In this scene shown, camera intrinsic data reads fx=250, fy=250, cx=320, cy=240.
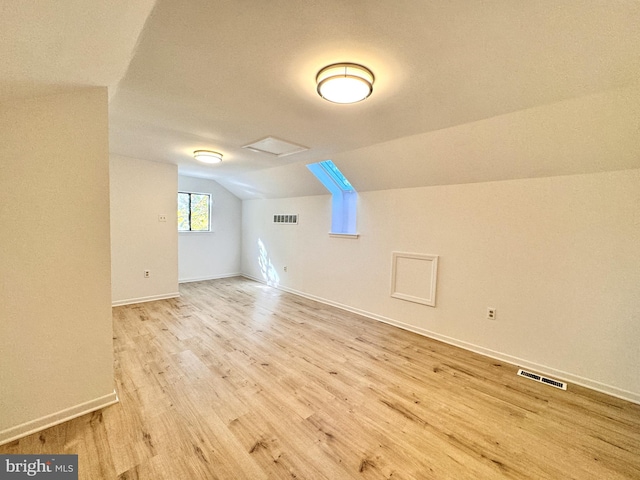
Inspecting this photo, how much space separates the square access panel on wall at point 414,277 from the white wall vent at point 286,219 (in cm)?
223

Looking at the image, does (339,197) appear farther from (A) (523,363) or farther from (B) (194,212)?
(B) (194,212)

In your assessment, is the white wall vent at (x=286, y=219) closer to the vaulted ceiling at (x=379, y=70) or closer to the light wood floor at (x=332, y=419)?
the vaulted ceiling at (x=379, y=70)

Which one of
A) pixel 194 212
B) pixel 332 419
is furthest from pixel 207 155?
pixel 332 419

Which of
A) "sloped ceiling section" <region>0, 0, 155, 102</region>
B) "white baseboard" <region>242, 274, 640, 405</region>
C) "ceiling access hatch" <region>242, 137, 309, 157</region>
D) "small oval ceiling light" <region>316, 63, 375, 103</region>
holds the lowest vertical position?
"white baseboard" <region>242, 274, 640, 405</region>

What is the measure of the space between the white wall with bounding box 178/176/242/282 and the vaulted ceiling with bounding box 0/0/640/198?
10.1 ft

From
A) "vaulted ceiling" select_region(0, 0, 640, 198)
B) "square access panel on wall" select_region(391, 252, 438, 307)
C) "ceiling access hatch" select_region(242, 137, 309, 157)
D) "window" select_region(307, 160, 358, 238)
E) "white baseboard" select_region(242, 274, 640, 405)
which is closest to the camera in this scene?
"vaulted ceiling" select_region(0, 0, 640, 198)

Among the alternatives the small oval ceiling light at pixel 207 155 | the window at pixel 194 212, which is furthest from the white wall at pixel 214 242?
the small oval ceiling light at pixel 207 155

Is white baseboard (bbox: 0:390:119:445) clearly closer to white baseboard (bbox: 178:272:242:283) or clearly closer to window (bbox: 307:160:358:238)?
window (bbox: 307:160:358:238)

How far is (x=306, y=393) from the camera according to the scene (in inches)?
77.9

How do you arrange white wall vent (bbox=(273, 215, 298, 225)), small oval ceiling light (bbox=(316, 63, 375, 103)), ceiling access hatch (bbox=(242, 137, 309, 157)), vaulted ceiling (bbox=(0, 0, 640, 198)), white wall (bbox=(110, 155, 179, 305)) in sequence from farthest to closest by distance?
white wall vent (bbox=(273, 215, 298, 225)), white wall (bbox=(110, 155, 179, 305)), ceiling access hatch (bbox=(242, 137, 309, 157)), small oval ceiling light (bbox=(316, 63, 375, 103)), vaulted ceiling (bbox=(0, 0, 640, 198))

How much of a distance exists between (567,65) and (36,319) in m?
3.44

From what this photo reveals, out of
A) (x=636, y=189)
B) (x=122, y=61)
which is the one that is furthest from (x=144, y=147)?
(x=636, y=189)

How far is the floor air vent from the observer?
2190mm

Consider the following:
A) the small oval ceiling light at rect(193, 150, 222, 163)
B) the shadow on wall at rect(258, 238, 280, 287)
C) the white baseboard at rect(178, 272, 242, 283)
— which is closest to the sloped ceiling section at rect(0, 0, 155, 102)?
the small oval ceiling light at rect(193, 150, 222, 163)
